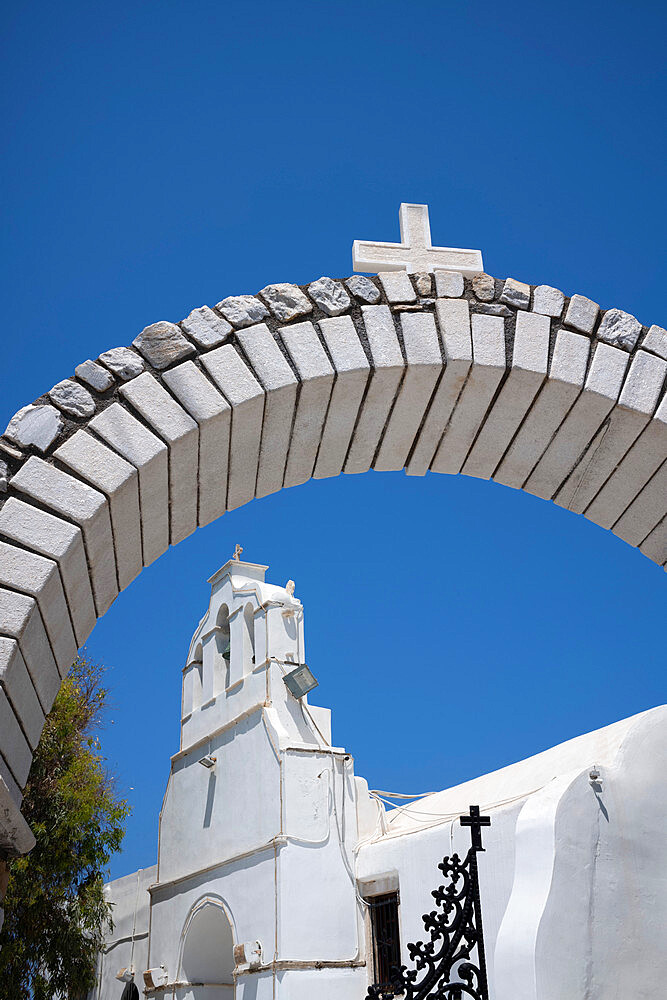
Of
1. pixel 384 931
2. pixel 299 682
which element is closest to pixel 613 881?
pixel 384 931

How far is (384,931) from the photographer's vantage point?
30.9ft

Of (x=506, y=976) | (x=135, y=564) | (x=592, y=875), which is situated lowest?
(x=506, y=976)

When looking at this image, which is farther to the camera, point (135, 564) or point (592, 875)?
point (592, 875)

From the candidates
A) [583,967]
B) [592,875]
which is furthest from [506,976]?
[592,875]

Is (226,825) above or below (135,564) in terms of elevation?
above

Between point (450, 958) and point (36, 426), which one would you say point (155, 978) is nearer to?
point (450, 958)

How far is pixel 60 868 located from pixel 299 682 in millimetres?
3278

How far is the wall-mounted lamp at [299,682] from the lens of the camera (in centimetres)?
1045

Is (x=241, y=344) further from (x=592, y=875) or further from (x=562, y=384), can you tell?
(x=592, y=875)

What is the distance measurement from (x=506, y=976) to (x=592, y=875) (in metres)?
0.90

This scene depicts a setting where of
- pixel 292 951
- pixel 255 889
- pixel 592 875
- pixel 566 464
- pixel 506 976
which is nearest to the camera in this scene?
pixel 566 464

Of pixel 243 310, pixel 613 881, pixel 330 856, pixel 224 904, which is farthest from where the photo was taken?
pixel 224 904

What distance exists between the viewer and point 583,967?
502 cm

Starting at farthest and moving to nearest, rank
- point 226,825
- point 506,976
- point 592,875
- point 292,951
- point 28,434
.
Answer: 1. point 226,825
2. point 292,951
3. point 592,875
4. point 506,976
5. point 28,434
